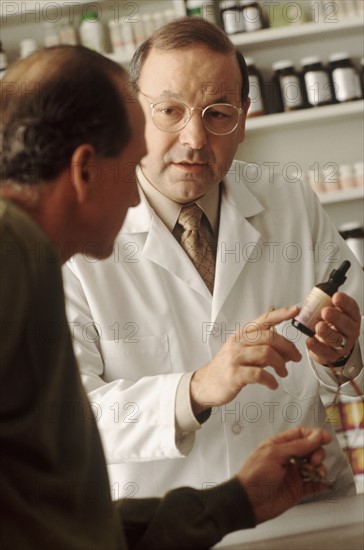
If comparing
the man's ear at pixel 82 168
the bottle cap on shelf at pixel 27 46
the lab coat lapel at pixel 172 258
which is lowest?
the lab coat lapel at pixel 172 258

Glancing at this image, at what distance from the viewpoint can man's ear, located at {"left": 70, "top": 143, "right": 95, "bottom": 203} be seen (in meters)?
0.66

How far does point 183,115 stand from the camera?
1.26 m

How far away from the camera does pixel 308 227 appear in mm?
1438

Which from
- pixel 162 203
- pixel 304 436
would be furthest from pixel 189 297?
pixel 304 436

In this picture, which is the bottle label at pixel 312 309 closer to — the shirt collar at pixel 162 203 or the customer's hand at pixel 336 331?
the customer's hand at pixel 336 331

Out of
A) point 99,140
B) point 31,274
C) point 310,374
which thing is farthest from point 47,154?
point 310,374

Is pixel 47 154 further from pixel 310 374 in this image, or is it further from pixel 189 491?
pixel 310 374

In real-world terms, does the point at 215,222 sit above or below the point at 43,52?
below

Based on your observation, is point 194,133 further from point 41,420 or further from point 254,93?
point 254,93

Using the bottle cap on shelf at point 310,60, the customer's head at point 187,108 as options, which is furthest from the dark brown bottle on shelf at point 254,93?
the customer's head at point 187,108

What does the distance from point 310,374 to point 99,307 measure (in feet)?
1.15

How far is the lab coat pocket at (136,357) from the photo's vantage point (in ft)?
3.98

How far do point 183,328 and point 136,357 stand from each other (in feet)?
0.31

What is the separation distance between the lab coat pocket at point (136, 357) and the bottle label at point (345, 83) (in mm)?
1522
